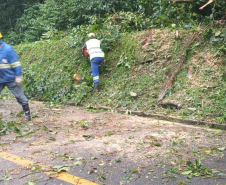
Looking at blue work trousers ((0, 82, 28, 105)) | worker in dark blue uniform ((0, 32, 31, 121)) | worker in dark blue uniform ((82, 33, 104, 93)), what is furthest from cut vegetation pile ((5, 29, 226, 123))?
worker in dark blue uniform ((0, 32, 31, 121))

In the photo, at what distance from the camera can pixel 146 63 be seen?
9445 mm

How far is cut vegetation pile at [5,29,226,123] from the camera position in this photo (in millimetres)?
7125

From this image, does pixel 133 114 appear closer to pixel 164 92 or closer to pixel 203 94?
pixel 164 92

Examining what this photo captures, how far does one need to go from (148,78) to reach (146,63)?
2.74 ft

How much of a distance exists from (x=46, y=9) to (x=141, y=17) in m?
9.43

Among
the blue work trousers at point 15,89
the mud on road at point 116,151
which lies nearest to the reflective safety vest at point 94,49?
the mud on road at point 116,151

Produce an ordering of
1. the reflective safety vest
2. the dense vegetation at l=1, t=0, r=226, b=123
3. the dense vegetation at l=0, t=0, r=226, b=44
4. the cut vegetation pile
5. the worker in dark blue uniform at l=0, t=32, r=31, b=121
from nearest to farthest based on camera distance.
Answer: the worker in dark blue uniform at l=0, t=32, r=31, b=121 < the cut vegetation pile < the dense vegetation at l=1, t=0, r=226, b=123 < the reflective safety vest < the dense vegetation at l=0, t=0, r=226, b=44

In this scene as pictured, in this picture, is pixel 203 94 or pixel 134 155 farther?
pixel 203 94

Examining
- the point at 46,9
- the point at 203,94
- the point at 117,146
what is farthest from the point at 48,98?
the point at 46,9

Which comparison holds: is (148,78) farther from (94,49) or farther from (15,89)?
(15,89)

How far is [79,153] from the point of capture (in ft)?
13.9

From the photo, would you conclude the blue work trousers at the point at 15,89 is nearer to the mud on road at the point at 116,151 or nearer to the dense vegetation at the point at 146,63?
the mud on road at the point at 116,151

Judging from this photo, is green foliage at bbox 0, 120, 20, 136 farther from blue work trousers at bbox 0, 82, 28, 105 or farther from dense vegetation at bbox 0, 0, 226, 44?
dense vegetation at bbox 0, 0, 226, 44

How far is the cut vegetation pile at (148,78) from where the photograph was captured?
23.4 feet
